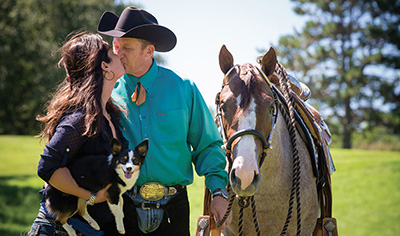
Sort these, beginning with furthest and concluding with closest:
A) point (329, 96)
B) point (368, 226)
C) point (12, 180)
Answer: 1. point (329, 96)
2. point (12, 180)
3. point (368, 226)

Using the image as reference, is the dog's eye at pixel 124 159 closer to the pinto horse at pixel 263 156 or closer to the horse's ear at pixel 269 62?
the pinto horse at pixel 263 156

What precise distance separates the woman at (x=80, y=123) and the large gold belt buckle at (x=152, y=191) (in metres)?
0.36

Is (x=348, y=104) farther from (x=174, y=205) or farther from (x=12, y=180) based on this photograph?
(x=174, y=205)

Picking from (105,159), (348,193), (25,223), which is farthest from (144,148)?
(348,193)

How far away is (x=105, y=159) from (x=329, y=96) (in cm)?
2748

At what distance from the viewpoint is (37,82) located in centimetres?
2455

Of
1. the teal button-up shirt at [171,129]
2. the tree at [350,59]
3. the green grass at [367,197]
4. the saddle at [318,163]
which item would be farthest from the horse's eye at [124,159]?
the tree at [350,59]

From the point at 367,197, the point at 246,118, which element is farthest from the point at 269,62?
the point at 367,197

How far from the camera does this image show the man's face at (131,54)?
280 cm

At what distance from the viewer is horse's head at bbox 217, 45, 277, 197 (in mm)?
2303

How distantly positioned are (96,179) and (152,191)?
67 centimetres

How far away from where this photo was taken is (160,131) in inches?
111

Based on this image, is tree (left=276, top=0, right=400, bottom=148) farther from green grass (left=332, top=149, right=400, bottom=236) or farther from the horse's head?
the horse's head

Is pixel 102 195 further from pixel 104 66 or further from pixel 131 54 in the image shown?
pixel 131 54
